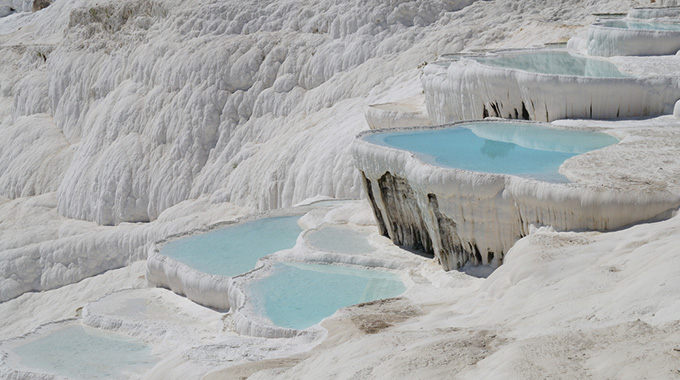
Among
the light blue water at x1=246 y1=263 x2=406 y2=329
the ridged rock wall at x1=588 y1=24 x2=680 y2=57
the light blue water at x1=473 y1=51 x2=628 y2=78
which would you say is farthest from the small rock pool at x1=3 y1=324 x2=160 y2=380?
the ridged rock wall at x1=588 y1=24 x2=680 y2=57

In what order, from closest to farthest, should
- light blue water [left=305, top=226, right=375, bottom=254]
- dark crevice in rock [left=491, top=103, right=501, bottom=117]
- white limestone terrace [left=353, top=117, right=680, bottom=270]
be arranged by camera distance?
white limestone terrace [left=353, top=117, right=680, bottom=270]
light blue water [left=305, top=226, right=375, bottom=254]
dark crevice in rock [left=491, top=103, right=501, bottom=117]

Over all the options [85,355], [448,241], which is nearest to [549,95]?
[448,241]

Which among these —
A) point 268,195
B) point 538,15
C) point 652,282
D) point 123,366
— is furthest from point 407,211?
point 538,15

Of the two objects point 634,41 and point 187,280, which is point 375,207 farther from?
point 634,41

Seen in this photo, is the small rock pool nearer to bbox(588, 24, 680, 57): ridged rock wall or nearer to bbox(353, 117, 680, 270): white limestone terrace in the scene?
bbox(353, 117, 680, 270): white limestone terrace

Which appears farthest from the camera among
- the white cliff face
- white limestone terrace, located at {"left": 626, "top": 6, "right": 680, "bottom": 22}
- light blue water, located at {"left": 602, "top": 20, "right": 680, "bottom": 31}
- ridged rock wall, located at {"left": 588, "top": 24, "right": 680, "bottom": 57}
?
the white cliff face

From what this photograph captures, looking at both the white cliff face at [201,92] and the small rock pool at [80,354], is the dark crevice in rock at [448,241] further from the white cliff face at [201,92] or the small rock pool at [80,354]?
the white cliff face at [201,92]

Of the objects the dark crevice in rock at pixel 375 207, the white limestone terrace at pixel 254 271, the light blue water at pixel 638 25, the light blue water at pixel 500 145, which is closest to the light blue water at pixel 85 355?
the white limestone terrace at pixel 254 271
